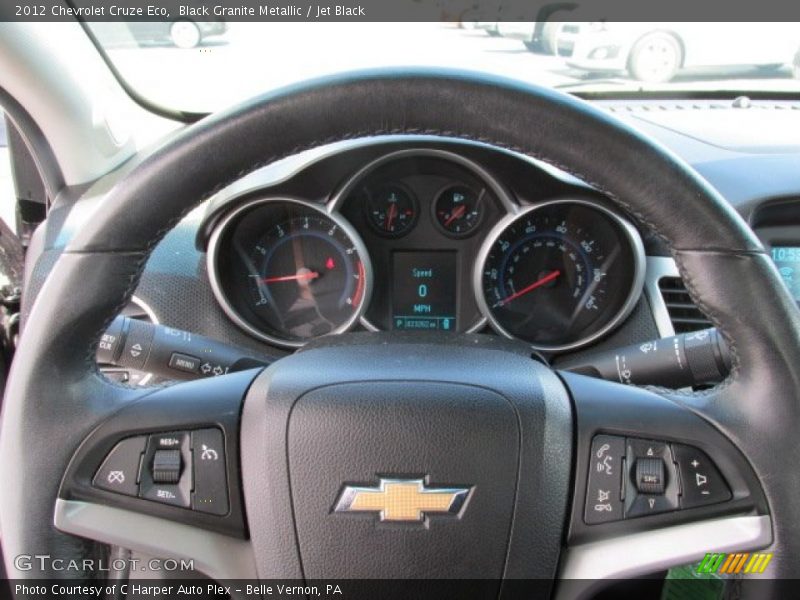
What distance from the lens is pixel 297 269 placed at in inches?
115

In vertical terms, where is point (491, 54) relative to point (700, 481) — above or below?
above

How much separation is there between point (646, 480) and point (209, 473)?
2.04 ft

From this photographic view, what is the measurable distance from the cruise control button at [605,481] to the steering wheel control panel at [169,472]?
20.6 inches

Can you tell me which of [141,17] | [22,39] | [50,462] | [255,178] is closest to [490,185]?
[255,178]

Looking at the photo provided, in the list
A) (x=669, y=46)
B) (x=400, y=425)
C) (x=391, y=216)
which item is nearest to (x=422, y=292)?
(x=391, y=216)

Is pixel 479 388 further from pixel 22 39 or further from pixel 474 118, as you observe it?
pixel 22 39

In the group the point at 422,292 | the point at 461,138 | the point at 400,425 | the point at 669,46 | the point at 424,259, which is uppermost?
the point at 669,46

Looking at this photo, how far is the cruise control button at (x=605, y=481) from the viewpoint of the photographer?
1260mm

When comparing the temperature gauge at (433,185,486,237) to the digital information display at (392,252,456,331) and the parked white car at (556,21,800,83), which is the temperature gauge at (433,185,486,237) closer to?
the digital information display at (392,252,456,331)

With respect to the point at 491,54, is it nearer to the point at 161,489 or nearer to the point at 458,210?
the point at 458,210

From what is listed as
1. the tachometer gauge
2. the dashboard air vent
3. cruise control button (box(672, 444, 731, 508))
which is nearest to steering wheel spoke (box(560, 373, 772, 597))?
cruise control button (box(672, 444, 731, 508))

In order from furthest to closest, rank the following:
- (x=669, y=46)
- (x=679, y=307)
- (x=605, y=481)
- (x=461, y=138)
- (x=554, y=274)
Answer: (x=669, y=46), (x=554, y=274), (x=679, y=307), (x=605, y=481), (x=461, y=138)

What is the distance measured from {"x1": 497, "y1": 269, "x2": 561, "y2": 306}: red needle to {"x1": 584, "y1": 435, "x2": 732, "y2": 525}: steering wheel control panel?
5.41 ft

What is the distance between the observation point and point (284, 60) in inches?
115
